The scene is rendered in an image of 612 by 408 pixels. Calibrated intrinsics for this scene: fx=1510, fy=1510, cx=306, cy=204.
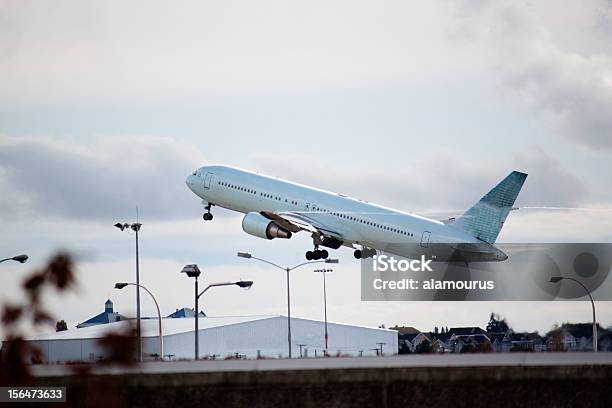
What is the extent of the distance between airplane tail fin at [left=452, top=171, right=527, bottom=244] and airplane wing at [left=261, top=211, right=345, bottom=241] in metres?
10.5

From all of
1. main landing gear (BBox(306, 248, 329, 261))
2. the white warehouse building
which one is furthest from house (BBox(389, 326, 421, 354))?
main landing gear (BBox(306, 248, 329, 261))

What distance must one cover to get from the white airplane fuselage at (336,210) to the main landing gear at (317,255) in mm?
2853

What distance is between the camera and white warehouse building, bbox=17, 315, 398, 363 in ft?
459

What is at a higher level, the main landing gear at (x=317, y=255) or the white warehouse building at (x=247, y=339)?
the main landing gear at (x=317, y=255)

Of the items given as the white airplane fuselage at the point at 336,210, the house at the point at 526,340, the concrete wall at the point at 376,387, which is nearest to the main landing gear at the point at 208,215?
the white airplane fuselage at the point at 336,210

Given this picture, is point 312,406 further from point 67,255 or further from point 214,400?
point 67,255

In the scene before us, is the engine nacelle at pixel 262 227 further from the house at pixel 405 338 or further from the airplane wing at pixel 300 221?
the house at pixel 405 338

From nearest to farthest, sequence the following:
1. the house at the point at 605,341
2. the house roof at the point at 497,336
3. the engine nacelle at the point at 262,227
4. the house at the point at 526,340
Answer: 1. the house at the point at 605,341
2. the house at the point at 526,340
3. the house roof at the point at 497,336
4. the engine nacelle at the point at 262,227

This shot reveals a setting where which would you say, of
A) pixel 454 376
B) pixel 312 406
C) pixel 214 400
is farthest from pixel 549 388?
pixel 214 400

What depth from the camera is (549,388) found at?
45531mm

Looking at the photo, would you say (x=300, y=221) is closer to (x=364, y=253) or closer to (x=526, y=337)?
(x=364, y=253)

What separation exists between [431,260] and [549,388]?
71.9 m

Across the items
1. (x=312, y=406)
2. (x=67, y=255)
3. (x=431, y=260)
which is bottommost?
(x=312, y=406)

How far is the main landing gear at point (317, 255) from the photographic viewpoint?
418ft
